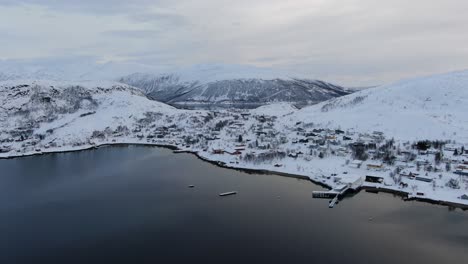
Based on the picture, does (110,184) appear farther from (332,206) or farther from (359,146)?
(359,146)

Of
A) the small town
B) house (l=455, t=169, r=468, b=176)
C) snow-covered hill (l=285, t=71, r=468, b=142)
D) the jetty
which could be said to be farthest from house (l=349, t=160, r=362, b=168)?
snow-covered hill (l=285, t=71, r=468, b=142)

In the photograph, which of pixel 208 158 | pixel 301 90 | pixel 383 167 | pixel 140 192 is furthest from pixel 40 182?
pixel 301 90


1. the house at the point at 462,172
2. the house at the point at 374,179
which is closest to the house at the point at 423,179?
the house at the point at 374,179

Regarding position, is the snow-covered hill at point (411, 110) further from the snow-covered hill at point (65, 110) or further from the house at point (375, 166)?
the snow-covered hill at point (65, 110)

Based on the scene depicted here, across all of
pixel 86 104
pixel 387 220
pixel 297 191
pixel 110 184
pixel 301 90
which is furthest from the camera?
pixel 301 90

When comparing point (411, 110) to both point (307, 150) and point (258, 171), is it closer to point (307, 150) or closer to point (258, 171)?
point (307, 150)

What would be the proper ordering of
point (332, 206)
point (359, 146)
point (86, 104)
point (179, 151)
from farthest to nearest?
point (86, 104) < point (179, 151) < point (359, 146) < point (332, 206)
